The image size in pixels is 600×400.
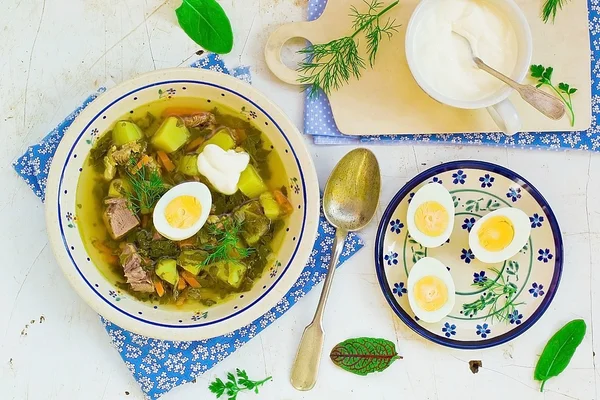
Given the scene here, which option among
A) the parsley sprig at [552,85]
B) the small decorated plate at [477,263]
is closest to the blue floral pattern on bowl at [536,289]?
the small decorated plate at [477,263]

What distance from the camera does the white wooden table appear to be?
204 centimetres

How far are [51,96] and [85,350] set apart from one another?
29.1 inches

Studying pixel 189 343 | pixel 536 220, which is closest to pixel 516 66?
pixel 536 220

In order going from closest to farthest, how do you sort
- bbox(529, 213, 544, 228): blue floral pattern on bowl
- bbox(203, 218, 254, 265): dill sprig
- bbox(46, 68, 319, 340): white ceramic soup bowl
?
bbox(46, 68, 319, 340): white ceramic soup bowl → bbox(203, 218, 254, 265): dill sprig → bbox(529, 213, 544, 228): blue floral pattern on bowl

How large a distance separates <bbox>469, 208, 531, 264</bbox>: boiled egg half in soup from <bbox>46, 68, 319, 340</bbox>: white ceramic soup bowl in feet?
1.56

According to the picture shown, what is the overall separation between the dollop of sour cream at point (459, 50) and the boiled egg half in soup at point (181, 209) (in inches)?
26.7

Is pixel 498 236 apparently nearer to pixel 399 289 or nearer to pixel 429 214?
pixel 429 214

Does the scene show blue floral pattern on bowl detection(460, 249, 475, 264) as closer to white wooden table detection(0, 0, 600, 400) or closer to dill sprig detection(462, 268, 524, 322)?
dill sprig detection(462, 268, 524, 322)

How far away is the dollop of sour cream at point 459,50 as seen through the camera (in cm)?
190

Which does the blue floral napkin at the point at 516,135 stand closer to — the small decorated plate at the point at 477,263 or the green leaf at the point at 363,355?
the small decorated plate at the point at 477,263

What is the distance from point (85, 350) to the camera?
6.70 feet

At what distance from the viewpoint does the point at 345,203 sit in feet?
6.45

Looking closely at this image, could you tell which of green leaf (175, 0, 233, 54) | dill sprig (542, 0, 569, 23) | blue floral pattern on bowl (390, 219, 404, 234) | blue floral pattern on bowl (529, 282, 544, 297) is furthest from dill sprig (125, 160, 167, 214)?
dill sprig (542, 0, 569, 23)

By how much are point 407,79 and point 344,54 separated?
19cm
